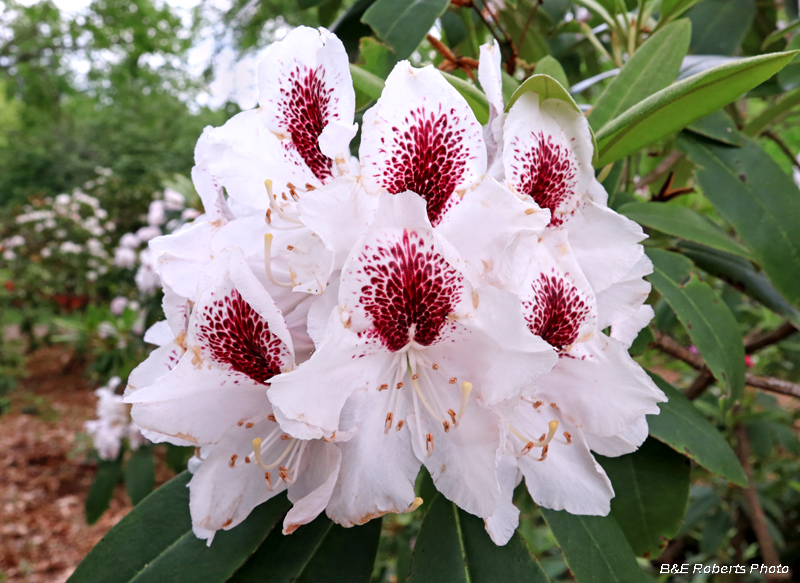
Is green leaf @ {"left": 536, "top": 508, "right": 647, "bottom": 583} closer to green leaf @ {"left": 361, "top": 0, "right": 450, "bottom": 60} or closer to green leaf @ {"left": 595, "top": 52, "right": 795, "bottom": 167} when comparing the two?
green leaf @ {"left": 595, "top": 52, "right": 795, "bottom": 167}

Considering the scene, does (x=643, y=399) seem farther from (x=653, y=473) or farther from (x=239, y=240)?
(x=239, y=240)

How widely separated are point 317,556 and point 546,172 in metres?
0.57

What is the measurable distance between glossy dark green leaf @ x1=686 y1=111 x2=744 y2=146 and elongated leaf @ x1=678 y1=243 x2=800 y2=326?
0.77ft

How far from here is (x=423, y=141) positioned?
1.79 ft

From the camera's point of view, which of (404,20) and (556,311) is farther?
(404,20)

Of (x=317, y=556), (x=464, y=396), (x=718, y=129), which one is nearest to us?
(x=464, y=396)

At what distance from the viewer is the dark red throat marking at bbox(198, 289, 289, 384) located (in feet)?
1.79

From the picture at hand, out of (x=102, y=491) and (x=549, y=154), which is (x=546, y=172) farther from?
(x=102, y=491)

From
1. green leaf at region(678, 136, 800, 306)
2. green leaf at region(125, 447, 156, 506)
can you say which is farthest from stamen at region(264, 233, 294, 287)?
green leaf at region(125, 447, 156, 506)

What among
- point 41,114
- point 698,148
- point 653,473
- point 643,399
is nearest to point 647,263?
point 643,399

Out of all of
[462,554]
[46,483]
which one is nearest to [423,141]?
[462,554]

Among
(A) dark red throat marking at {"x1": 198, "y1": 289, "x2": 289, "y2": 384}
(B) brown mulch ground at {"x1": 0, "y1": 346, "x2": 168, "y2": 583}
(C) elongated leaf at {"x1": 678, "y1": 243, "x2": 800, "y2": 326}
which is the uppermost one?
(A) dark red throat marking at {"x1": 198, "y1": 289, "x2": 289, "y2": 384}

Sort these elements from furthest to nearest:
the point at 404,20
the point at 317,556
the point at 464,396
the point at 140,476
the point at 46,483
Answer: the point at 46,483, the point at 140,476, the point at 404,20, the point at 317,556, the point at 464,396

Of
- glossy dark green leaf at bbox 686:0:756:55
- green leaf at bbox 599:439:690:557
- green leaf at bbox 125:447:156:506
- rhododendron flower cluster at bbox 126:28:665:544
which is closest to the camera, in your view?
rhododendron flower cluster at bbox 126:28:665:544
